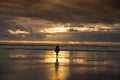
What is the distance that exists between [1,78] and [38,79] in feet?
8.30

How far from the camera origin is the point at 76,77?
876 inches

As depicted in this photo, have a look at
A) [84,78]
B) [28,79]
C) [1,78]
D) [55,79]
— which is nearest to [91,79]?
[84,78]

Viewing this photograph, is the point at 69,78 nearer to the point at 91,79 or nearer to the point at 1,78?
the point at 91,79

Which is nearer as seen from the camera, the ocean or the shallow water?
the shallow water

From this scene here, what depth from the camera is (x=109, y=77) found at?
22.5 meters

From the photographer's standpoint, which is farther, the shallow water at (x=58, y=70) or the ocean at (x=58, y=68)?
the ocean at (x=58, y=68)

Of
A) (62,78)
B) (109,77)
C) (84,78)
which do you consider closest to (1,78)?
(62,78)

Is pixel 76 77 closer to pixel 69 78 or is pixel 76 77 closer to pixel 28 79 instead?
pixel 69 78

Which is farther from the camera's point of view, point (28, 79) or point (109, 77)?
point (109, 77)

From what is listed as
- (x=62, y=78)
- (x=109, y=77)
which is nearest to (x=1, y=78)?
(x=62, y=78)

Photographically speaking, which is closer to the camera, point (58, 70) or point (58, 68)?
point (58, 70)

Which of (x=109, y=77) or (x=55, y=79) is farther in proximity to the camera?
(x=109, y=77)

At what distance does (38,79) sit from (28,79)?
0.71 metres

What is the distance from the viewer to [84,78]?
71.2 ft
